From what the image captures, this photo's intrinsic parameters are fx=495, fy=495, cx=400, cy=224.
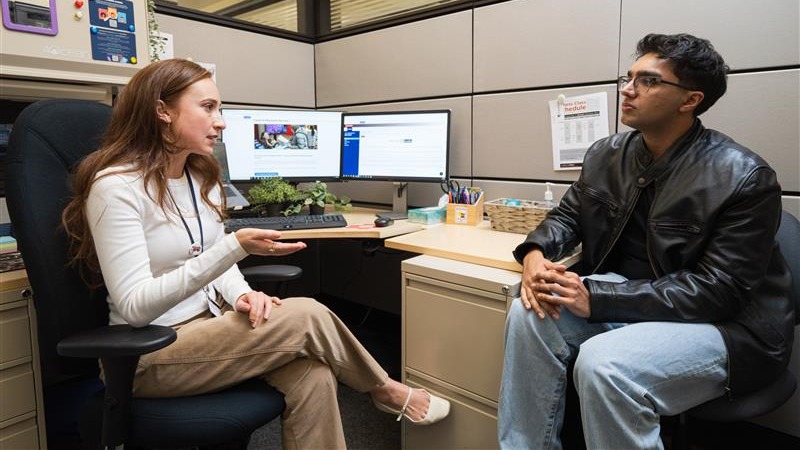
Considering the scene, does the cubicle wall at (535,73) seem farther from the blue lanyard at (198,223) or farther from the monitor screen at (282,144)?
the blue lanyard at (198,223)

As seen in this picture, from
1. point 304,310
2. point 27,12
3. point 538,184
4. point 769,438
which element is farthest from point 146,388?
point 769,438

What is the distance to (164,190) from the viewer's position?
1.11m

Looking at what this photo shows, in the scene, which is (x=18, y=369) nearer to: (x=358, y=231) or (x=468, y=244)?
(x=358, y=231)

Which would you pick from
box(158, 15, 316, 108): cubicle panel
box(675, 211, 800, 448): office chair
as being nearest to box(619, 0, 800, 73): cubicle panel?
box(675, 211, 800, 448): office chair

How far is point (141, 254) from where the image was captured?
101 cm

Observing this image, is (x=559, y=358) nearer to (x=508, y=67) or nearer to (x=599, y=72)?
(x=599, y=72)

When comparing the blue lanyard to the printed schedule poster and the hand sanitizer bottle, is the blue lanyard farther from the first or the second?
the hand sanitizer bottle

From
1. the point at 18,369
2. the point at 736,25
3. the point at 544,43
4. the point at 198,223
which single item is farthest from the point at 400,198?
the point at 18,369

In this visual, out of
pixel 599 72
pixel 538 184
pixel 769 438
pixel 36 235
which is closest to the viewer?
pixel 36 235

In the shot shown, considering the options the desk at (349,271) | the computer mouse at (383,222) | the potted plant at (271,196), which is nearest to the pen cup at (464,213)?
the computer mouse at (383,222)

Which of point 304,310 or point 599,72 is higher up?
point 599,72

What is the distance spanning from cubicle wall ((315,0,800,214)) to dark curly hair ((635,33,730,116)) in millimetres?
312

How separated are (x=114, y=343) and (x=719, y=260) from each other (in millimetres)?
1234

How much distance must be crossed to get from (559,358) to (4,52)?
5.24ft
